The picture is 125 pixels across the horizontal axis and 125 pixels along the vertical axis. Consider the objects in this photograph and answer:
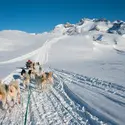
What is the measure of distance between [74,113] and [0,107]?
8.60 ft

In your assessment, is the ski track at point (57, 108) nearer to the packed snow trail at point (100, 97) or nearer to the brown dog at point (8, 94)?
the packed snow trail at point (100, 97)

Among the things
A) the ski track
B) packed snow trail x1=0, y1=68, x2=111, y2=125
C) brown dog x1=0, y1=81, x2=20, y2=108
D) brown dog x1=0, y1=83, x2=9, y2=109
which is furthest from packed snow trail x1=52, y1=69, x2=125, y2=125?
brown dog x1=0, y1=83, x2=9, y2=109

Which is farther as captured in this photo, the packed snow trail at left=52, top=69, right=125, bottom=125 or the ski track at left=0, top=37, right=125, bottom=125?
the packed snow trail at left=52, top=69, right=125, bottom=125

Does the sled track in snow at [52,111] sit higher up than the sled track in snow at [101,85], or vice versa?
the sled track in snow at [101,85]

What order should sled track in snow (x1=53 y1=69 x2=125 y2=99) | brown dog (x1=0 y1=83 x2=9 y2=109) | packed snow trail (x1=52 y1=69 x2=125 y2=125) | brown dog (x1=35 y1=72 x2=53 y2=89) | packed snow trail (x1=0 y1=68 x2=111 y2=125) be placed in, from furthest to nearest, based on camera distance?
brown dog (x1=35 y1=72 x2=53 y2=89) < sled track in snow (x1=53 y1=69 x2=125 y2=99) < brown dog (x1=0 y1=83 x2=9 y2=109) < packed snow trail (x1=52 y1=69 x2=125 y2=125) < packed snow trail (x1=0 y1=68 x2=111 y2=125)

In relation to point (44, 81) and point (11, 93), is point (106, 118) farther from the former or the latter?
point (44, 81)

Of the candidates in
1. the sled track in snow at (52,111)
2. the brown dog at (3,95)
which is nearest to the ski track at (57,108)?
the sled track in snow at (52,111)

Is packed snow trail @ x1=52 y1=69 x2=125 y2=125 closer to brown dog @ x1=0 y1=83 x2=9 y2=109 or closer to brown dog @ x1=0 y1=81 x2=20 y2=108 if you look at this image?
brown dog @ x1=0 y1=81 x2=20 y2=108

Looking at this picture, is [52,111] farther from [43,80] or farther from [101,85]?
[101,85]

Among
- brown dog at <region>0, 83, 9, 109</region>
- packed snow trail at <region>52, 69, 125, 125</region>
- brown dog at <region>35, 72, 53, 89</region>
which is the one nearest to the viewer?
packed snow trail at <region>52, 69, 125, 125</region>

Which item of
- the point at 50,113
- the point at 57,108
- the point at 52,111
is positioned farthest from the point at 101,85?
the point at 50,113

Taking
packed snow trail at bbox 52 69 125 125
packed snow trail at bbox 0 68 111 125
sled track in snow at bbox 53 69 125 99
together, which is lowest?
packed snow trail at bbox 0 68 111 125

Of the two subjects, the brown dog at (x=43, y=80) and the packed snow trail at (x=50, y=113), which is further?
the brown dog at (x=43, y=80)

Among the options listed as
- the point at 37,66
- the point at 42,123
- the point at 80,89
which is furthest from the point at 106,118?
the point at 37,66
